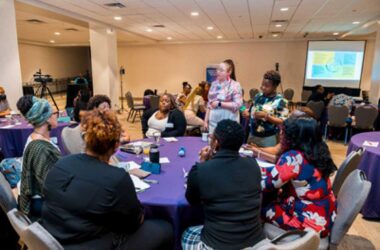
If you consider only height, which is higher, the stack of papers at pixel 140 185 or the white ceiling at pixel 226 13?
the white ceiling at pixel 226 13

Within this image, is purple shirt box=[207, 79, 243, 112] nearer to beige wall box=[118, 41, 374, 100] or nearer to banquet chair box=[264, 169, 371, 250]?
banquet chair box=[264, 169, 371, 250]

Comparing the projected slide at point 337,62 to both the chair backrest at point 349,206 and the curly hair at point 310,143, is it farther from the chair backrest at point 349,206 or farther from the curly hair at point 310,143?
the curly hair at point 310,143

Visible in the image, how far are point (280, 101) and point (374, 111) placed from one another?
12.2 ft

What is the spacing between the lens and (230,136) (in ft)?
5.00

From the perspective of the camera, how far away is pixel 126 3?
583 centimetres

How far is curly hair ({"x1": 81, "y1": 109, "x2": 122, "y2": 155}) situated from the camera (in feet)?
4.89

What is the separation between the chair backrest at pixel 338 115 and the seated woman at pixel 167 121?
13.3 ft

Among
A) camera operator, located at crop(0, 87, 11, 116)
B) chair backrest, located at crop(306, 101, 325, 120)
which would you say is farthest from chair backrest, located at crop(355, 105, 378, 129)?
camera operator, located at crop(0, 87, 11, 116)

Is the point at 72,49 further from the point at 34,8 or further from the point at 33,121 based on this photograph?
the point at 33,121

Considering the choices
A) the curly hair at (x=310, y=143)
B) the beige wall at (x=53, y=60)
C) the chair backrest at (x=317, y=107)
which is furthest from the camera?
the beige wall at (x=53, y=60)

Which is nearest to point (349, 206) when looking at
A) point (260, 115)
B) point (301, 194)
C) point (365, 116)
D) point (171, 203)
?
point (301, 194)

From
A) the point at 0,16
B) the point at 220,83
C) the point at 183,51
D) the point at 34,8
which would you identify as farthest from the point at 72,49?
the point at 220,83

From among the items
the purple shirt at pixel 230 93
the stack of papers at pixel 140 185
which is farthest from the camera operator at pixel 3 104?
the stack of papers at pixel 140 185

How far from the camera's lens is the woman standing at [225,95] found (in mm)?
3574
